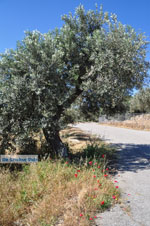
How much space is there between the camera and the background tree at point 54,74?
5672 mm

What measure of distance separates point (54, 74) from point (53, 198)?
12.9 ft

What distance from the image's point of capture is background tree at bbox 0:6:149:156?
18.6 ft

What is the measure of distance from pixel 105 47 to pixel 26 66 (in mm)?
3008

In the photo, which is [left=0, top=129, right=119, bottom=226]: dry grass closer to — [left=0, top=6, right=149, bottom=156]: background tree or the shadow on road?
[left=0, top=6, right=149, bottom=156]: background tree

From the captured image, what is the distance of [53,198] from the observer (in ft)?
12.3

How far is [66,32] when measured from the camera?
22.6 ft

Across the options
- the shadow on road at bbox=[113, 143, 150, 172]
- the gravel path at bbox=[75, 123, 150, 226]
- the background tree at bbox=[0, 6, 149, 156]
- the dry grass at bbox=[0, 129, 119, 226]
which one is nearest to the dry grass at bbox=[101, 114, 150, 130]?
the shadow on road at bbox=[113, 143, 150, 172]

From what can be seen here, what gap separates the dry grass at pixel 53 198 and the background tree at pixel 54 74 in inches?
66.9

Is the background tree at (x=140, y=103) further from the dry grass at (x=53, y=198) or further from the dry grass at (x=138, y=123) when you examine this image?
the dry grass at (x=53, y=198)

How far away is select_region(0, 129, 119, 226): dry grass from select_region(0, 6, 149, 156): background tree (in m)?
1.70

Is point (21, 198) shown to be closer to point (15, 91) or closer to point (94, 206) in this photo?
point (94, 206)

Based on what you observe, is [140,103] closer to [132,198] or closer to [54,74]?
[54,74]

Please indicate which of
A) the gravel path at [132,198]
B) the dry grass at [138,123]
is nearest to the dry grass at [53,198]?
the gravel path at [132,198]

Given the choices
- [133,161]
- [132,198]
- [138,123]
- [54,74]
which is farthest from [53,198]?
[138,123]
